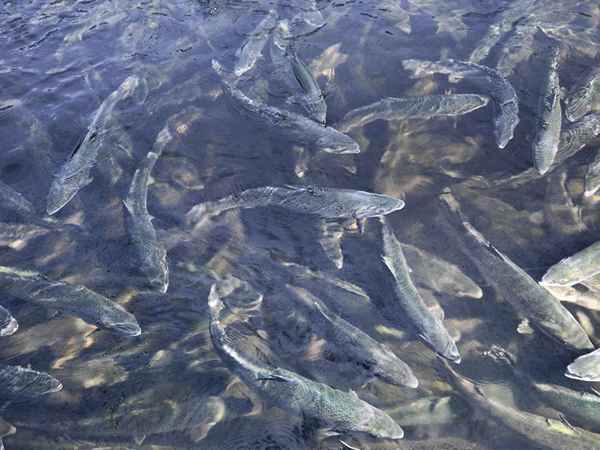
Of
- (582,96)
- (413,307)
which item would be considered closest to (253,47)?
(582,96)

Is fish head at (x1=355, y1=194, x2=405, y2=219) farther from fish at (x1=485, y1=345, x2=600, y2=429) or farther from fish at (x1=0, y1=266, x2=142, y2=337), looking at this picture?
fish at (x1=0, y1=266, x2=142, y2=337)

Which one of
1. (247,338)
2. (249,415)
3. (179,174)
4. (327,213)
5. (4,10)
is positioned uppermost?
(4,10)

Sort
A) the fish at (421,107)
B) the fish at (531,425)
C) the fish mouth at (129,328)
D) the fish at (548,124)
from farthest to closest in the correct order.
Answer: the fish at (421,107), the fish at (548,124), the fish mouth at (129,328), the fish at (531,425)

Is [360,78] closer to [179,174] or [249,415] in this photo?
[179,174]

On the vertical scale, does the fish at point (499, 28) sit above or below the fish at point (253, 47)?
below

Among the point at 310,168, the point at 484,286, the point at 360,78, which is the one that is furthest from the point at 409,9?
the point at 484,286

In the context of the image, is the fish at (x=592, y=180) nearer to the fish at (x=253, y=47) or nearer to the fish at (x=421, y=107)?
the fish at (x=421, y=107)

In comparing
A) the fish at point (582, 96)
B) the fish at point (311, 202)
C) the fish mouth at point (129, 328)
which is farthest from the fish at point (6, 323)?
the fish at point (582, 96)
